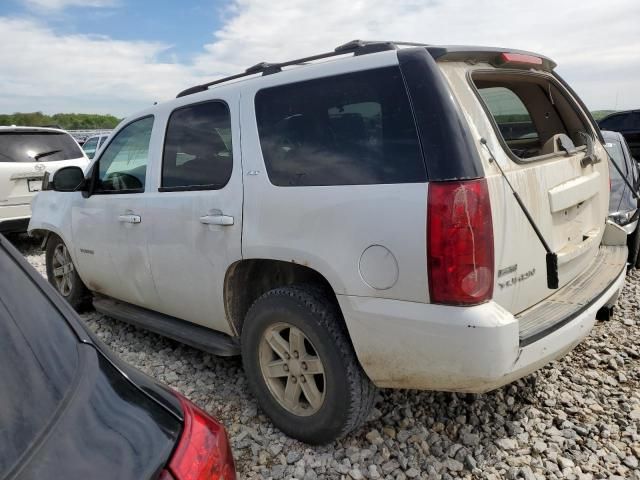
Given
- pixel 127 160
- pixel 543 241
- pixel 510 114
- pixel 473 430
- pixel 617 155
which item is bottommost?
pixel 473 430

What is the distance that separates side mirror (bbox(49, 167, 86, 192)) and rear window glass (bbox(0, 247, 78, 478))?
300cm

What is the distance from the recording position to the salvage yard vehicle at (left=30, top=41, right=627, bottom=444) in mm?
2098

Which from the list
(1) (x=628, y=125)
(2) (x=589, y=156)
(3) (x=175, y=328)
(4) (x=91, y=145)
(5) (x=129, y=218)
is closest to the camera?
(2) (x=589, y=156)

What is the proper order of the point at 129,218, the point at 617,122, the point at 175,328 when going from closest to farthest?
the point at 175,328, the point at 129,218, the point at 617,122

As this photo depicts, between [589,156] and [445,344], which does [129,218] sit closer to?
[445,344]

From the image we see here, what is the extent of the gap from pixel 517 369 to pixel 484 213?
679 millimetres

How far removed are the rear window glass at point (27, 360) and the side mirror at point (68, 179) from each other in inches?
118

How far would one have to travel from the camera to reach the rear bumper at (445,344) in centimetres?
206

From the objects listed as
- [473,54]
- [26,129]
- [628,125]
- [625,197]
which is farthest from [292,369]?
[628,125]

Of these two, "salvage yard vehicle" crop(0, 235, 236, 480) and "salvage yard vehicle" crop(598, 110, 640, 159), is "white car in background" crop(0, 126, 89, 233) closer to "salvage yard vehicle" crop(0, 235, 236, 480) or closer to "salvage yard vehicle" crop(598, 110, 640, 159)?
"salvage yard vehicle" crop(0, 235, 236, 480)

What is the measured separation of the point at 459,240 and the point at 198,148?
1.80 m

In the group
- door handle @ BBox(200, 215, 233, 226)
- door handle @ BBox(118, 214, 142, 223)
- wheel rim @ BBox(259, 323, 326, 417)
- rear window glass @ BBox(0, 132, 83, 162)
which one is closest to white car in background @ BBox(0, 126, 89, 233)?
rear window glass @ BBox(0, 132, 83, 162)

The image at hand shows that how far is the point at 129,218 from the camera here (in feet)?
11.6

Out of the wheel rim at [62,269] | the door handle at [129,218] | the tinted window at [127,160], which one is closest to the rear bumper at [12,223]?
the wheel rim at [62,269]
